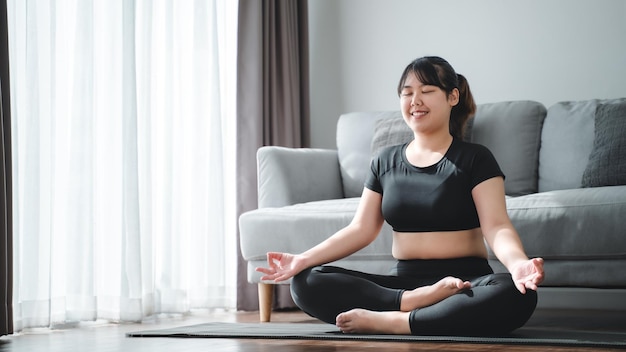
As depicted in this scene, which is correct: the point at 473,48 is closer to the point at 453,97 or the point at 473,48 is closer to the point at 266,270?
the point at 453,97

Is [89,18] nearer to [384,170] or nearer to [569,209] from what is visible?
[384,170]

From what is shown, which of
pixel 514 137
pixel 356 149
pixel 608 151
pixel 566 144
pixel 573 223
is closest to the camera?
pixel 573 223

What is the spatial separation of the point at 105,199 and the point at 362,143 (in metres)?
1.15

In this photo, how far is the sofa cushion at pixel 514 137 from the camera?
10.9 feet

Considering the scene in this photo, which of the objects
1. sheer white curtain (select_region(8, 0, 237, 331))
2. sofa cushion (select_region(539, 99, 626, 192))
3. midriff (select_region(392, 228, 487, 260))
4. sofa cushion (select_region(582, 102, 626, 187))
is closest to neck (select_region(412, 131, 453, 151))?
midriff (select_region(392, 228, 487, 260))

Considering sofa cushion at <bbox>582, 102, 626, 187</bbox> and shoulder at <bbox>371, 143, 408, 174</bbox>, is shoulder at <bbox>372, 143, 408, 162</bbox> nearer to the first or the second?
shoulder at <bbox>371, 143, 408, 174</bbox>

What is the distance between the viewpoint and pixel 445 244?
2.27m

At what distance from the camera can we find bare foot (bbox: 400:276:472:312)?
2066 millimetres

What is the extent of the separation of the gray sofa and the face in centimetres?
51

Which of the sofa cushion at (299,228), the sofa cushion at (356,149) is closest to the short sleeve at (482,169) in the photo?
the sofa cushion at (299,228)

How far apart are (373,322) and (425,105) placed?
2.06 feet

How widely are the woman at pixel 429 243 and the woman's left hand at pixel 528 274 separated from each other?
58 mm

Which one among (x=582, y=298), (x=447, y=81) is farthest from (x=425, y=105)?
(x=582, y=298)

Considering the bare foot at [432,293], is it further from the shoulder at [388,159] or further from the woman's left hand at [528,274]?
the shoulder at [388,159]
